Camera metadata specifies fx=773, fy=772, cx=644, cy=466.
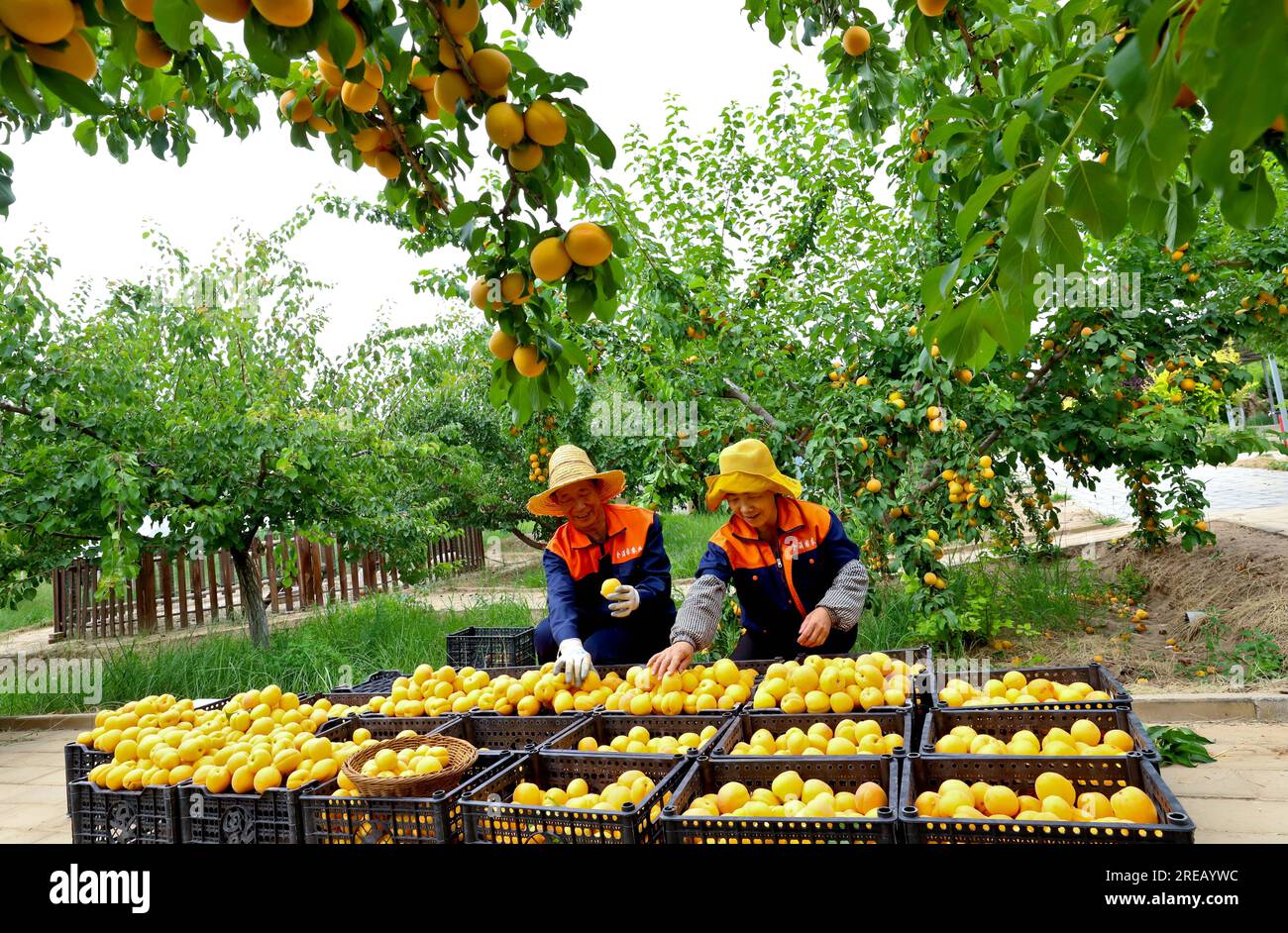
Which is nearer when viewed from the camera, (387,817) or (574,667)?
(387,817)

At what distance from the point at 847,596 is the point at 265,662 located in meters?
4.85

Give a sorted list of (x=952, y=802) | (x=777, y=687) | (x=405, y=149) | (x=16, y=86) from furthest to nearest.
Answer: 1. (x=777, y=687)
2. (x=952, y=802)
3. (x=405, y=149)
4. (x=16, y=86)

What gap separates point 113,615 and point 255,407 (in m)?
5.09

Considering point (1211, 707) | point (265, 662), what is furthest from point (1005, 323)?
point (265, 662)

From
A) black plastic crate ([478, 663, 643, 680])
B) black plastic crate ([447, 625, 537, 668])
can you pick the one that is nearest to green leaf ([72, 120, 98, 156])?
black plastic crate ([478, 663, 643, 680])

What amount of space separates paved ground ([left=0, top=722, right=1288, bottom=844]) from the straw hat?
2.59 meters

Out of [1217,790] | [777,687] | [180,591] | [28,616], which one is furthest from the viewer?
[28,616]

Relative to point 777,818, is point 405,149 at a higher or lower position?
higher

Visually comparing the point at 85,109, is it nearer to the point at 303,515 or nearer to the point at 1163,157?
the point at 1163,157

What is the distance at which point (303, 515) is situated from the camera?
6633mm

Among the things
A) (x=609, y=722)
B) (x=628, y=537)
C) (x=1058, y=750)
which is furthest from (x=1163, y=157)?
(x=628, y=537)

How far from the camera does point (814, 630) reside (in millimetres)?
3377

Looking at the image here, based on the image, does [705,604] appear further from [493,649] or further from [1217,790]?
[1217,790]

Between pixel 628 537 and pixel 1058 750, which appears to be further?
pixel 628 537
